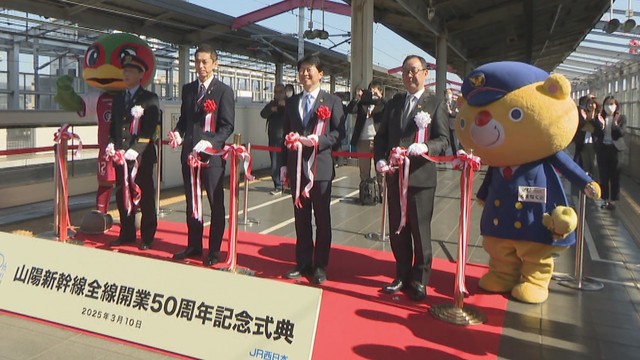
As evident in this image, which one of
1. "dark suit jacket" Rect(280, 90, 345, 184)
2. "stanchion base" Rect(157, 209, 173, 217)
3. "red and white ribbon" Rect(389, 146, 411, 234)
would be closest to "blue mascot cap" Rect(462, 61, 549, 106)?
"red and white ribbon" Rect(389, 146, 411, 234)

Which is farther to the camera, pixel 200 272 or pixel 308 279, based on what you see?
pixel 308 279

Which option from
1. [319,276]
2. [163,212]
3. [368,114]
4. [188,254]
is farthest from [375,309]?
[163,212]

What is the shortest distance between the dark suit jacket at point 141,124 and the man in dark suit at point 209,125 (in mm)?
487

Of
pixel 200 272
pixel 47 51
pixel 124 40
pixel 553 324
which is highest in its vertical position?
pixel 47 51

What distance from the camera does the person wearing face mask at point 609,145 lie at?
23.9 feet

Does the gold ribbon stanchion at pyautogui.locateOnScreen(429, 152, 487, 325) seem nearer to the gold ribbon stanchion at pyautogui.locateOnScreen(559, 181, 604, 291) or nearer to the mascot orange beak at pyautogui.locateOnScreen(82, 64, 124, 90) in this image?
the gold ribbon stanchion at pyautogui.locateOnScreen(559, 181, 604, 291)

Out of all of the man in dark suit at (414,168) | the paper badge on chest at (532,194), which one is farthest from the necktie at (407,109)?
the paper badge on chest at (532,194)

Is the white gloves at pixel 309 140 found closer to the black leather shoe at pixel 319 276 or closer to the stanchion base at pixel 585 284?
the black leather shoe at pixel 319 276

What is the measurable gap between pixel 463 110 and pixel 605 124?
4.68 meters

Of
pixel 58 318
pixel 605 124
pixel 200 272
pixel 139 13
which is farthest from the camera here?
pixel 139 13

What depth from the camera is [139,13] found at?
40.6 ft

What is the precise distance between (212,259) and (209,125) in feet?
3.78

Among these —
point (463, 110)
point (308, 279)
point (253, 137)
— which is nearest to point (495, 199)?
point (463, 110)

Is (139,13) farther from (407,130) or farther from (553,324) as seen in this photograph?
(553,324)
